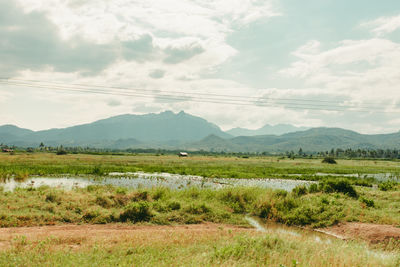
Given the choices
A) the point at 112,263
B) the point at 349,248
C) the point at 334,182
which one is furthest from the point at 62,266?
the point at 334,182

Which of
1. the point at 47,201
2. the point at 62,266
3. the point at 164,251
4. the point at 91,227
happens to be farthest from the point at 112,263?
the point at 47,201

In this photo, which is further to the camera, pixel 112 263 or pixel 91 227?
pixel 91 227

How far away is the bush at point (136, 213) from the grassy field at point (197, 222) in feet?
0.22

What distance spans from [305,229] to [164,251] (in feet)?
38.9

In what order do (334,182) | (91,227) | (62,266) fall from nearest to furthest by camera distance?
(62,266) < (91,227) < (334,182)

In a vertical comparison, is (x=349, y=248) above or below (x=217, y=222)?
above

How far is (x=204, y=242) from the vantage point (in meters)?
13.5

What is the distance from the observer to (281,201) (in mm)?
22562

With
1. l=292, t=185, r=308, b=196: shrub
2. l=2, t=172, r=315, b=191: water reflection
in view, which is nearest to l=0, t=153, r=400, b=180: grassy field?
l=2, t=172, r=315, b=191: water reflection

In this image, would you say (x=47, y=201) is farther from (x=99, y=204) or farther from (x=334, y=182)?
(x=334, y=182)

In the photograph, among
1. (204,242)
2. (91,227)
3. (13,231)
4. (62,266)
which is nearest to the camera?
(62,266)

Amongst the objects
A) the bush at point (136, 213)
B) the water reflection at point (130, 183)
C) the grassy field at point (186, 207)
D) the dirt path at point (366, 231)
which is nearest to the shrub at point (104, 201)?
the grassy field at point (186, 207)

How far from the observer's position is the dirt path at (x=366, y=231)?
53.3ft

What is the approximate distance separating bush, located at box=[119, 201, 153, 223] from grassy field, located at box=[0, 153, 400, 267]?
0.07 m
